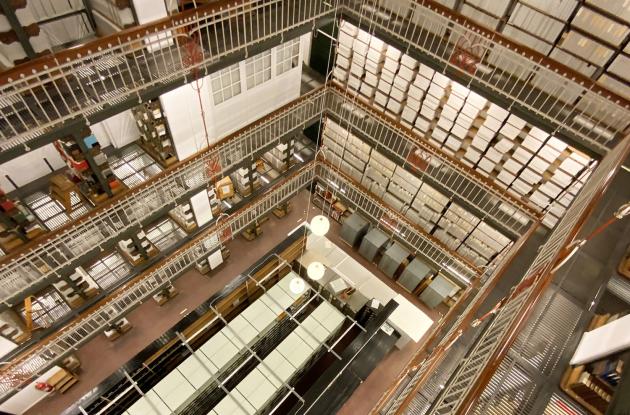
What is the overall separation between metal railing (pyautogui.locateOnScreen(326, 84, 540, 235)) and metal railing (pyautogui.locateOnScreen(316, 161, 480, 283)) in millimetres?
1270

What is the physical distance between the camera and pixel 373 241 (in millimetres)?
9562

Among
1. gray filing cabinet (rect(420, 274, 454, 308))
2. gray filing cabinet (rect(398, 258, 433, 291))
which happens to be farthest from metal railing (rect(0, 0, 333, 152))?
gray filing cabinet (rect(420, 274, 454, 308))

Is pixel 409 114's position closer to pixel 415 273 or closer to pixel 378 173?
pixel 378 173

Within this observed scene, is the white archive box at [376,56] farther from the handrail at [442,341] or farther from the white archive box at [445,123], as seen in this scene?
the handrail at [442,341]

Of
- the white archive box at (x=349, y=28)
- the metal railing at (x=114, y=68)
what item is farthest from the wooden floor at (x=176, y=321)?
the metal railing at (x=114, y=68)

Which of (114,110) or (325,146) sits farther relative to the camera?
(325,146)

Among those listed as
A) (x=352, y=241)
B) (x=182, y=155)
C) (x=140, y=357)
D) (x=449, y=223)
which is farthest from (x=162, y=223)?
(x=449, y=223)

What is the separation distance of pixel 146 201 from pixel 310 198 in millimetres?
4527

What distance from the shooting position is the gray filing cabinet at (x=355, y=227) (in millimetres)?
9711

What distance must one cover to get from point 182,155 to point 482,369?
5690mm

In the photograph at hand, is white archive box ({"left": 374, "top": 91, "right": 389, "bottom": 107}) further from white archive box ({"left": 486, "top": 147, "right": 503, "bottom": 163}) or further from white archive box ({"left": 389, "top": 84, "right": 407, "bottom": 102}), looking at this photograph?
white archive box ({"left": 486, "top": 147, "right": 503, "bottom": 163})

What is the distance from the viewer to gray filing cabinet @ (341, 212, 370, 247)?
31.9 ft

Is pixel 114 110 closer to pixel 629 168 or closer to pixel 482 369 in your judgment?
pixel 482 369

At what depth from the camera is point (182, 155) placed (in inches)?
268
